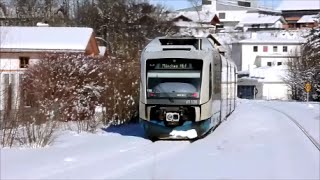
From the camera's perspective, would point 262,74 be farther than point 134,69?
Yes

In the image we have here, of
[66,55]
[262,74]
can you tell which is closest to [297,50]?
[262,74]

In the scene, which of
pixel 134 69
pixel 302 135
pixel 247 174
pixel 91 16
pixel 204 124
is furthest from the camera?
pixel 91 16

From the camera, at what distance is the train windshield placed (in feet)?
60.8

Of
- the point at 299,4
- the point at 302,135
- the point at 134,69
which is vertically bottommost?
the point at 302,135

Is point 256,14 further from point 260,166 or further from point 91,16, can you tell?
point 260,166

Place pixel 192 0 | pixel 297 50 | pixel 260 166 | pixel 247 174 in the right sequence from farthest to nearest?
pixel 192 0 → pixel 297 50 → pixel 260 166 → pixel 247 174

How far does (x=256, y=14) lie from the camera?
146 m

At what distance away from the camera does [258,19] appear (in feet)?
455

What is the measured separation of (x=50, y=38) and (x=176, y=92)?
37353 mm

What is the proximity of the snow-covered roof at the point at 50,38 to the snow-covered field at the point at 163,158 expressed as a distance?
32.4 m

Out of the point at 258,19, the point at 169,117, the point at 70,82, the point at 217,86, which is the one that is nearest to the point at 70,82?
the point at 70,82

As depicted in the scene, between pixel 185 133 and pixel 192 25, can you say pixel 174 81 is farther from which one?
pixel 192 25

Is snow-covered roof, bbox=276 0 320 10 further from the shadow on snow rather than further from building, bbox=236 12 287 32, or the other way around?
the shadow on snow

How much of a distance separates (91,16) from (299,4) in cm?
8176
